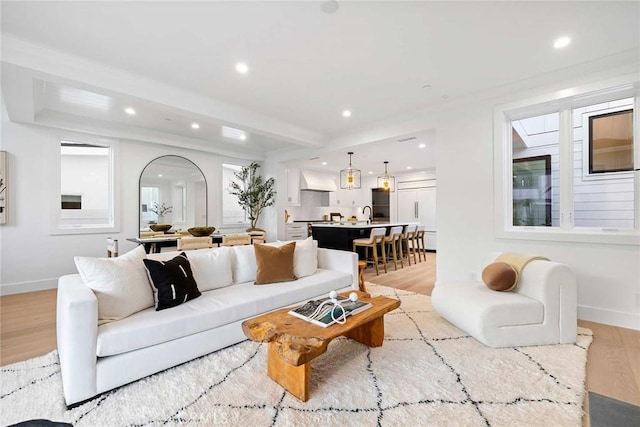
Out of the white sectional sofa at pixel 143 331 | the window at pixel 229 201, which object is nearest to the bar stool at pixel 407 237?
the window at pixel 229 201

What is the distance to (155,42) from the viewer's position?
2.57 metres

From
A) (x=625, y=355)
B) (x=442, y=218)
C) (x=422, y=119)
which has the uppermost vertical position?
(x=422, y=119)

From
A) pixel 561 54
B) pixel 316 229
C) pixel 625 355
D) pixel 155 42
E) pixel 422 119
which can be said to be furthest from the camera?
pixel 316 229

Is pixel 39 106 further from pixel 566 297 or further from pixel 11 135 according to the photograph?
pixel 566 297

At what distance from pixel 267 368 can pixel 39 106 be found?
4.77 m

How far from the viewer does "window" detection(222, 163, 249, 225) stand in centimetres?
659

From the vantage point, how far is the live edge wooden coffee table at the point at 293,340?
5.26 feet

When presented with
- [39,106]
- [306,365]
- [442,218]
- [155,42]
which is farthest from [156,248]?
[442,218]

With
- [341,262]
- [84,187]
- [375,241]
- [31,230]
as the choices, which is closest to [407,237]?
[375,241]

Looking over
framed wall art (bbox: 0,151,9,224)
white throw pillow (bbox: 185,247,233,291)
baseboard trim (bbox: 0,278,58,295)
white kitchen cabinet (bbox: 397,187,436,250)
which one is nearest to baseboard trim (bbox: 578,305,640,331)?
white throw pillow (bbox: 185,247,233,291)

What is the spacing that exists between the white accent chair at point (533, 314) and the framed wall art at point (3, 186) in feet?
19.7

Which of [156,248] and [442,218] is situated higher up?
[442,218]

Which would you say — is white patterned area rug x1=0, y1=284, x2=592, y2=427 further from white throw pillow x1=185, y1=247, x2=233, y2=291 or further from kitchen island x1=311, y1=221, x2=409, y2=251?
kitchen island x1=311, y1=221, x2=409, y2=251

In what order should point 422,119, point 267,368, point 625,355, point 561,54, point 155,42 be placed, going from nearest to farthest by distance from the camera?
1. point 267,368
2. point 625,355
3. point 155,42
4. point 561,54
5. point 422,119
